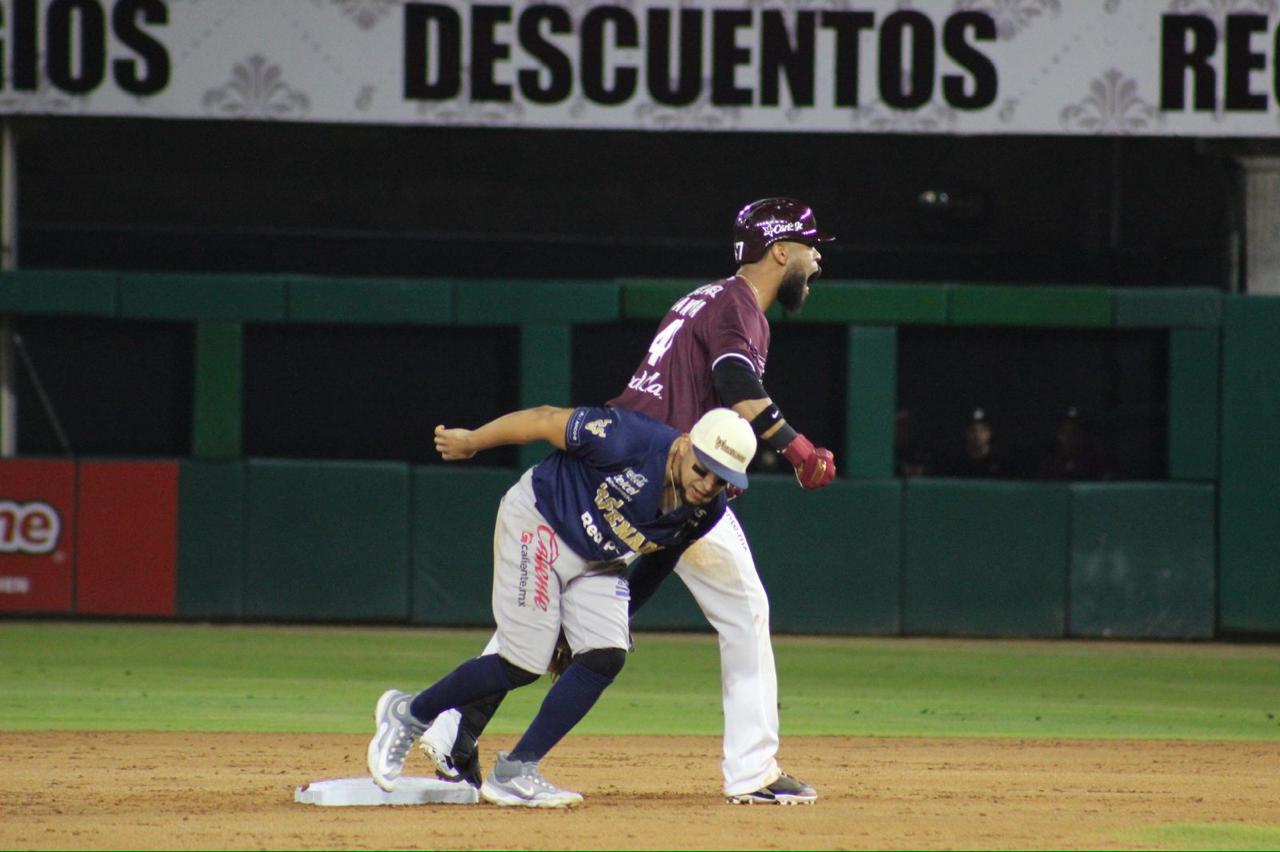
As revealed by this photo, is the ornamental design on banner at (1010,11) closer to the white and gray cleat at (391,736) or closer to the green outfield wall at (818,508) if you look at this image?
the green outfield wall at (818,508)

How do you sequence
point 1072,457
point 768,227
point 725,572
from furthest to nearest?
point 1072,457 → point 768,227 → point 725,572

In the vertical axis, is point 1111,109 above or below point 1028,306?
above

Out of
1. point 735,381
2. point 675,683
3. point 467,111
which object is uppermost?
point 467,111

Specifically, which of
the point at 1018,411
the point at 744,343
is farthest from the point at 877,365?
the point at 744,343

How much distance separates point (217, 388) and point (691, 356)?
24.8 ft

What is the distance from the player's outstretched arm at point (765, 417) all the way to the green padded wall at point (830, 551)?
685 centimetres

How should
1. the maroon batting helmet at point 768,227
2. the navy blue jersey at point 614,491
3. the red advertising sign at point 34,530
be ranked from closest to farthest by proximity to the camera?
the navy blue jersey at point 614,491 < the maroon batting helmet at point 768,227 < the red advertising sign at point 34,530

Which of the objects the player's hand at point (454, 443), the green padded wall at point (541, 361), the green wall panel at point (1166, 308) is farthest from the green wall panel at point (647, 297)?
the player's hand at point (454, 443)

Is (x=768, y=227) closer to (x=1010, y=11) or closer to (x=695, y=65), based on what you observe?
(x=695, y=65)

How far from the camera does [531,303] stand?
12484 millimetres

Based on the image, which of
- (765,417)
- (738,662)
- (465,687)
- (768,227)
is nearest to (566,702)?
(465,687)

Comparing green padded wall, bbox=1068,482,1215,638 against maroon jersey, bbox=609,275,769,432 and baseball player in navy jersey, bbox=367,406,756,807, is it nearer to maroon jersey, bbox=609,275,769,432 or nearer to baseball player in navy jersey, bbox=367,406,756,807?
maroon jersey, bbox=609,275,769,432

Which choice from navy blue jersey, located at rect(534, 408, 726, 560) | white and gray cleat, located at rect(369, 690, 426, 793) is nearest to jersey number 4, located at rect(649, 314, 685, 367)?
navy blue jersey, located at rect(534, 408, 726, 560)

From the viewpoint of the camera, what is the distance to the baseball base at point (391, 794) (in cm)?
554
